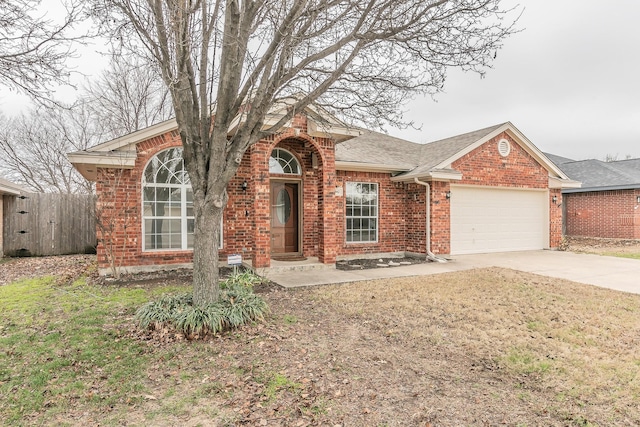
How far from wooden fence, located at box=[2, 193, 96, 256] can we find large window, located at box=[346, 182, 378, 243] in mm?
8491

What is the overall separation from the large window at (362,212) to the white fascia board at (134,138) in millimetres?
5382

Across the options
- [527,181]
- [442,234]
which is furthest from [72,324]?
[527,181]

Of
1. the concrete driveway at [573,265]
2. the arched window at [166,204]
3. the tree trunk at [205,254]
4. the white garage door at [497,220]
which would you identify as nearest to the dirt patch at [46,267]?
the arched window at [166,204]

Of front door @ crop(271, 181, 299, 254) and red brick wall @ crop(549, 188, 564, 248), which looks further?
red brick wall @ crop(549, 188, 564, 248)

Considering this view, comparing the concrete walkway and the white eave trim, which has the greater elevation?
the white eave trim

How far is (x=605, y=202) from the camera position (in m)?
16.8

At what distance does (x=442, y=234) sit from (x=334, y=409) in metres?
9.17

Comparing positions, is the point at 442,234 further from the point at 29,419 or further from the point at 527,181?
the point at 29,419

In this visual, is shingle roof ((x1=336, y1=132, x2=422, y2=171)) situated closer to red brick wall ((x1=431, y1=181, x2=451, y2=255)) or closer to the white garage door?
red brick wall ((x1=431, y1=181, x2=451, y2=255))

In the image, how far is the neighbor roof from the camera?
638 inches

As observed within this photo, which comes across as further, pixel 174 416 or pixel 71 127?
pixel 71 127

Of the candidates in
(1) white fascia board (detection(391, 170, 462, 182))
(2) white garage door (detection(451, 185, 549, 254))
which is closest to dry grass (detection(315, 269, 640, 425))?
(1) white fascia board (detection(391, 170, 462, 182))

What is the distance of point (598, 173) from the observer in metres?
18.2

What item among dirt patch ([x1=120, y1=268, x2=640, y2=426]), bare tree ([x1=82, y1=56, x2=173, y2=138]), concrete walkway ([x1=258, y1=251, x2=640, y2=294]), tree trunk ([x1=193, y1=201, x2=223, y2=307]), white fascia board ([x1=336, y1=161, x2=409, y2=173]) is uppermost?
bare tree ([x1=82, y1=56, x2=173, y2=138])
